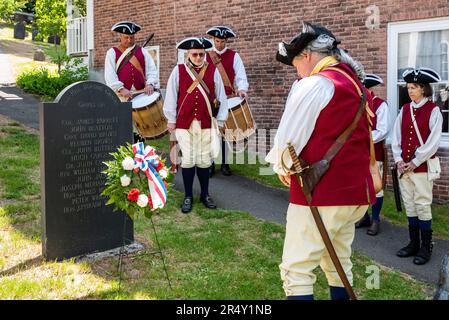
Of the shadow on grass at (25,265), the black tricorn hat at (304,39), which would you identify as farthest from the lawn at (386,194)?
the shadow on grass at (25,265)

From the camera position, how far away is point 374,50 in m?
9.07

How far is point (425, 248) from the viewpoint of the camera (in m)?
5.89

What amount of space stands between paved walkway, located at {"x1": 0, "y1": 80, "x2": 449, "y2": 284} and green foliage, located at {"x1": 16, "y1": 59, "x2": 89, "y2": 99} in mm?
8214

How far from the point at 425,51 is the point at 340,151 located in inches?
239

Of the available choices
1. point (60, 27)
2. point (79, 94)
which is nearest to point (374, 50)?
point (79, 94)

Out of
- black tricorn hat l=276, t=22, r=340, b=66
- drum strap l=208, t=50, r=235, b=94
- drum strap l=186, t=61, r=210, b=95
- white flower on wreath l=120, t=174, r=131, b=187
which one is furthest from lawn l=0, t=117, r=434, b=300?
drum strap l=208, t=50, r=235, b=94

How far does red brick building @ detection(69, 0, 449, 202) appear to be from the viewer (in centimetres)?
850

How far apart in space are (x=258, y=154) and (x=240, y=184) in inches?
98.8

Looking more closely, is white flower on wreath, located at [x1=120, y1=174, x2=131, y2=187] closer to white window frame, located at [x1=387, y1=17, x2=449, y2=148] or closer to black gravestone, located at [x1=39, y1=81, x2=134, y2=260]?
black gravestone, located at [x1=39, y1=81, x2=134, y2=260]

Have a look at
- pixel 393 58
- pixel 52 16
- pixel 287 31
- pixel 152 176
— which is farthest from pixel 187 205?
pixel 52 16

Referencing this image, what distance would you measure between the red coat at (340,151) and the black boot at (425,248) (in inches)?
110

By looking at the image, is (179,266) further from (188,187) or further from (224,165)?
(224,165)

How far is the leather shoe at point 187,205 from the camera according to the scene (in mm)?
6988

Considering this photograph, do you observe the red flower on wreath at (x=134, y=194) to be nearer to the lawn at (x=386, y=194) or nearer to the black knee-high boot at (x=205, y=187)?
the black knee-high boot at (x=205, y=187)
